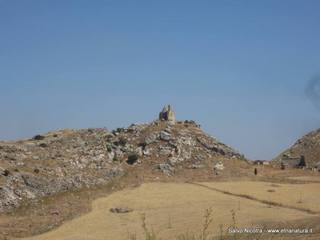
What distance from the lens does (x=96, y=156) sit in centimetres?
5972

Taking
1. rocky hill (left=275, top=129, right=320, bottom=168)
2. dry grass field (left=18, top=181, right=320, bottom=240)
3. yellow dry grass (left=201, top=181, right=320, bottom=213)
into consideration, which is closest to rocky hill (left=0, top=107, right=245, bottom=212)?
dry grass field (left=18, top=181, right=320, bottom=240)

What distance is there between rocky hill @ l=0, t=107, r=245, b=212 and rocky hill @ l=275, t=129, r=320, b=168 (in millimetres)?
17332

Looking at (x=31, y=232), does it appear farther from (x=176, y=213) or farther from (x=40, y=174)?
(x=40, y=174)

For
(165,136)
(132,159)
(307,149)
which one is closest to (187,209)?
(132,159)

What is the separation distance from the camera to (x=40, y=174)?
50.2m

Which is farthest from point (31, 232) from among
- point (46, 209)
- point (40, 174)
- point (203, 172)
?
point (203, 172)

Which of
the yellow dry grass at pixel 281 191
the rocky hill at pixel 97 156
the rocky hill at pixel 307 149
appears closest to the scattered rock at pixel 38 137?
the rocky hill at pixel 97 156

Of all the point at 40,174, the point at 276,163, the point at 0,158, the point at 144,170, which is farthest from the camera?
the point at 276,163

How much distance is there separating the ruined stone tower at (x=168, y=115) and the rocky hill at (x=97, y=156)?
318 millimetres

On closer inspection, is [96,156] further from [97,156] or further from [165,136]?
[165,136]

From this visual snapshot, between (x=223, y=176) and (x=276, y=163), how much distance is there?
2280 cm

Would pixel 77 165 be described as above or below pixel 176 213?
above

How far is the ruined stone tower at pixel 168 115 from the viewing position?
71.5 metres

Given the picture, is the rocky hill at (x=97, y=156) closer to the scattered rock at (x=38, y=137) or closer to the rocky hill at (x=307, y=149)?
the scattered rock at (x=38, y=137)
